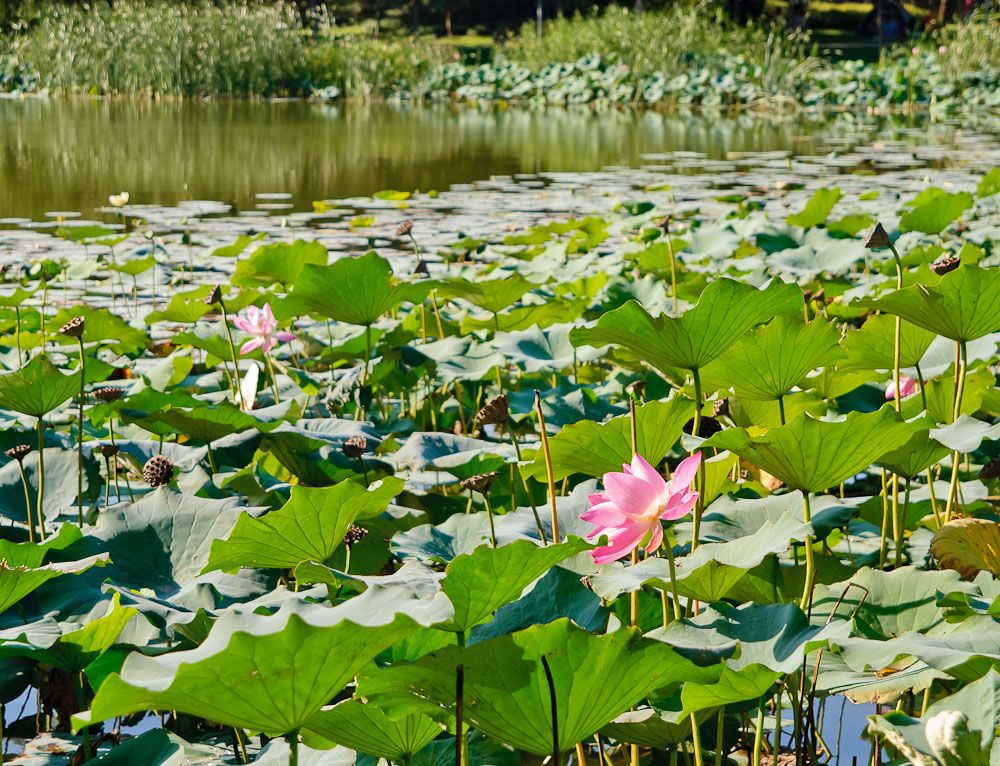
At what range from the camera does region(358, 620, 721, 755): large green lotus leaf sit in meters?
0.75

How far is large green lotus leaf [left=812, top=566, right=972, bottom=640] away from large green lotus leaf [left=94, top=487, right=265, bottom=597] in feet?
2.52

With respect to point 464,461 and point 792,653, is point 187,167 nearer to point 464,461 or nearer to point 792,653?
point 464,461

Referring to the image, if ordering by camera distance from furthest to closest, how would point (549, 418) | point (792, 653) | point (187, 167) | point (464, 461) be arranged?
point (187, 167), point (549, 418), point (464, 461), point (792, 653)

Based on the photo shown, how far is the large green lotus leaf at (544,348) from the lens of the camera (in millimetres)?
2010

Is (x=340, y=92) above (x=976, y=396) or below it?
above

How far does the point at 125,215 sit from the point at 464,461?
4411 mm

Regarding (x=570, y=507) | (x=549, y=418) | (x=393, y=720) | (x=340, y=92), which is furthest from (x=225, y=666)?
(x=340, y=92)

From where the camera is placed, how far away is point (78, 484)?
156 cm

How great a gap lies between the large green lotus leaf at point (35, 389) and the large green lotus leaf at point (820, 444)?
0.97 m

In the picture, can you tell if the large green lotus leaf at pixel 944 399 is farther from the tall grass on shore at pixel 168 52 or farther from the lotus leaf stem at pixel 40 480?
the tall grass on shore at pixel 168 52

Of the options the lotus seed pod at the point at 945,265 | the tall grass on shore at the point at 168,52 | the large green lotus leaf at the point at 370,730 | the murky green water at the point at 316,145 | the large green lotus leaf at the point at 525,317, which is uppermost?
the tall grass on shore at the point at 168,52

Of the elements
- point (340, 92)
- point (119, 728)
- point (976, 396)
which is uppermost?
point (340, 92)

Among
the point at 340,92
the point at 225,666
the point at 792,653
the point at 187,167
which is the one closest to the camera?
the point at 225,666

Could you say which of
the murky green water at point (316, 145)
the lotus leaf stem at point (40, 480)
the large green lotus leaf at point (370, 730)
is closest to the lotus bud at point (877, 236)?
the large green lotus leaf at point (370, 730)
